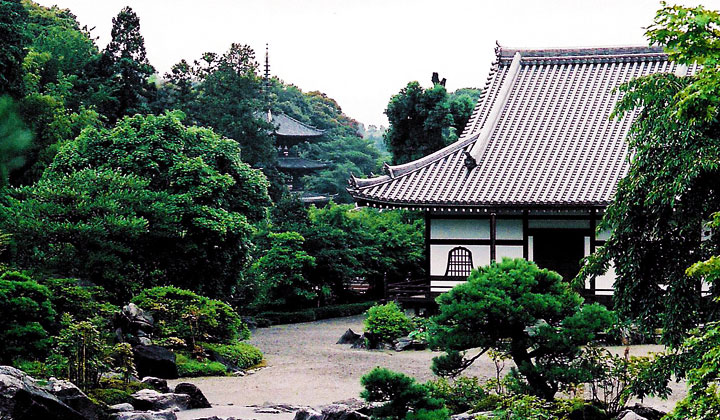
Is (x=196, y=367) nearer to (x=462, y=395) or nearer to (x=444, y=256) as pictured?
(x=462, y=395)

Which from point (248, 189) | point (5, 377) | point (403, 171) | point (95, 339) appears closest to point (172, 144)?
point (248, 189)

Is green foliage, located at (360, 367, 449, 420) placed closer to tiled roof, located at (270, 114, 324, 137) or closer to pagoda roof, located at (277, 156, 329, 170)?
pagoda roof, located at (277, 156, 329, 170)

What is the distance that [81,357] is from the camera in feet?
44.5

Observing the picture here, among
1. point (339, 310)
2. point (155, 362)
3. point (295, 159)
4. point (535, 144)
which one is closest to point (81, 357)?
point (155, 362)

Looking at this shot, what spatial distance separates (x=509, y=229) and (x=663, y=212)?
1166cm

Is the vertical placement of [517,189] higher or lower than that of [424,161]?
lower

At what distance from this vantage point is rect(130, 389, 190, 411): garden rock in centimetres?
1291

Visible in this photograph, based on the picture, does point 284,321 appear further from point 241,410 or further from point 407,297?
point 241,410

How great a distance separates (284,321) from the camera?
26.8 meters

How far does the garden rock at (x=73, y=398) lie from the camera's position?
37.0ft

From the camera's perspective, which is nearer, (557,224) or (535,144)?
(557,224)

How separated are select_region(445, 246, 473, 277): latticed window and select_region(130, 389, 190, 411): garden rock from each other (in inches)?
421

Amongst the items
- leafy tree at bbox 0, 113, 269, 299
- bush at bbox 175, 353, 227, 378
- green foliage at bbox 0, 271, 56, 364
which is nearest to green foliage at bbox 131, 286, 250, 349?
bush at bbox 175, 353, 227, 378

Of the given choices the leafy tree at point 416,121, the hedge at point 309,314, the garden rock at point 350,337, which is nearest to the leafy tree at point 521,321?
the garden rock at point 350,337
